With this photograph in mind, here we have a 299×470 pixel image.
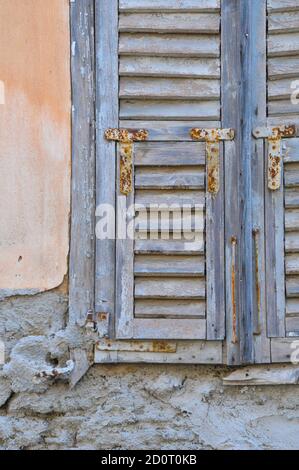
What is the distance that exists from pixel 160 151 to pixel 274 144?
49 centimetres

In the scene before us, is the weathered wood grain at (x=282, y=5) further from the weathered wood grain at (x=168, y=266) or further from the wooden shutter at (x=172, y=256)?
the weathered wood grain at (x=168, y=266)

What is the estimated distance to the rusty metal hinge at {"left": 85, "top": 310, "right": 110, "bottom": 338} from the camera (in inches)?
175

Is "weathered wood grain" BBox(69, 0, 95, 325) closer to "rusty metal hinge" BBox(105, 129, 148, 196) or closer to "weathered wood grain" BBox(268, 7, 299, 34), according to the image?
"rusty metal hinge" BBox(105, 129, 148, 196)

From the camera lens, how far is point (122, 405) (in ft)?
14.7

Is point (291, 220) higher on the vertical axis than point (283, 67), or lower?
lower

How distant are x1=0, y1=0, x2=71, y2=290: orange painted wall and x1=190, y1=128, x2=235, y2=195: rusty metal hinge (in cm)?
56

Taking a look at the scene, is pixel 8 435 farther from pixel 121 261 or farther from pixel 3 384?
pixel 121 261

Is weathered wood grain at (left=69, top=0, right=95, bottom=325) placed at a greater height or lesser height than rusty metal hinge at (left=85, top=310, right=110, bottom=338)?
greater

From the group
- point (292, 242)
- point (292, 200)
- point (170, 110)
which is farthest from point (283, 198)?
point (170, 110)

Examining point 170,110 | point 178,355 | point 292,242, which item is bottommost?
point 178,355

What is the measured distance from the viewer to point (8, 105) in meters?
4.52

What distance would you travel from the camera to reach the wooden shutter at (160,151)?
4.46 metres

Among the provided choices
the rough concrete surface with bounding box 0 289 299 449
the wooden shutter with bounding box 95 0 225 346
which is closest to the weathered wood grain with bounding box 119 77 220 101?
the wooden shutter with bounding box 95 0 225 346

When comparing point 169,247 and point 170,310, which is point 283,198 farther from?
point 170,310
